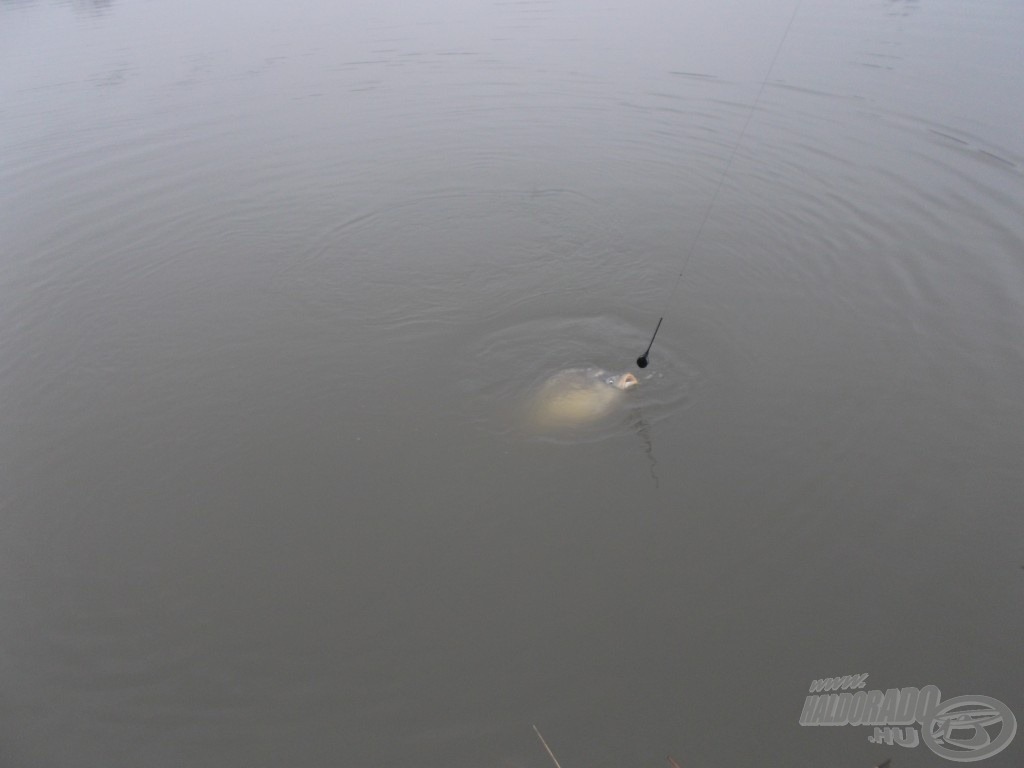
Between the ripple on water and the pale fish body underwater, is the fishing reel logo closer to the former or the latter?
the ripple on water

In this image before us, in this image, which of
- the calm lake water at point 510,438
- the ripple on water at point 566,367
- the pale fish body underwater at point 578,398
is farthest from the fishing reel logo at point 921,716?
the pale fish body underwater at point 578,398

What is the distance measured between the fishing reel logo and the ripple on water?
2590 mm

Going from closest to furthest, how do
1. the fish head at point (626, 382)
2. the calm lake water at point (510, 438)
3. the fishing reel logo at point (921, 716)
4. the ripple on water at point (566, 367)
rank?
the fishing reel logo at point (921, 716) → the calm lake water at point (510, 438) → the ripple on water at point (566, 367) → the fish head at point (626, 382)

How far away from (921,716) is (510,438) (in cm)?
351

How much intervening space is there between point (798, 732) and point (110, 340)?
7.50 meters

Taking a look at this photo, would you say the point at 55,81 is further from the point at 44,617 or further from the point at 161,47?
the point at 44,617

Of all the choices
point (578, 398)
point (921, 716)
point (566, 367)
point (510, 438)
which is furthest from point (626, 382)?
point (921, 716)

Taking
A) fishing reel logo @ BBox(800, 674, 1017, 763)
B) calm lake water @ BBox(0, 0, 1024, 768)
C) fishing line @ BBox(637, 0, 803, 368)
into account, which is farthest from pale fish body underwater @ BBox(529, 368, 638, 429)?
fishing reel logo @ BBox(800, 674, 1017, 763)

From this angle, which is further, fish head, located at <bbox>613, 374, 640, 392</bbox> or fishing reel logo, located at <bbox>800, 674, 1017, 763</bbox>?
fish head, located at <bbox>613, 374, 640, 392</bbox>

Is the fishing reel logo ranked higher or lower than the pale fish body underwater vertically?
lower

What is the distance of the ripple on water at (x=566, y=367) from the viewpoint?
246 inches

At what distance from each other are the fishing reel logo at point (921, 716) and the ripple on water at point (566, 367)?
259cm

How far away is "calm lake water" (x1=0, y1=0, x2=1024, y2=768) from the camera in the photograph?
4.38 meters

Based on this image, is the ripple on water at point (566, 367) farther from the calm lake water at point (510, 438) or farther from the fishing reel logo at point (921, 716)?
the fishing reel logo at point (921, 716)
